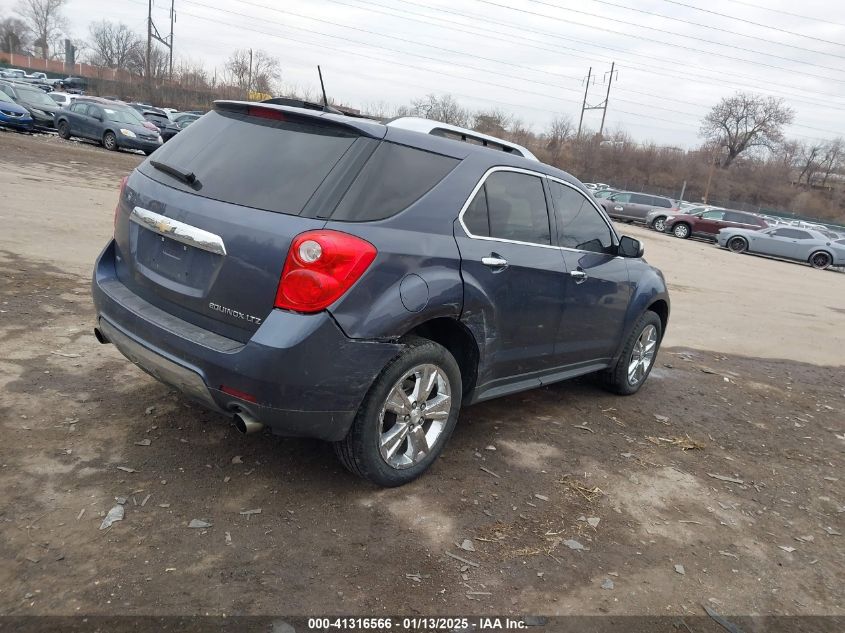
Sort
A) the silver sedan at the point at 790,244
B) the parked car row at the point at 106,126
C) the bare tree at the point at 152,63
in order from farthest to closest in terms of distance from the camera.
A: the bare tree at the point at 152,63 < the silver sedan at the point at 790,244 < the parked car row at the point at 106,126

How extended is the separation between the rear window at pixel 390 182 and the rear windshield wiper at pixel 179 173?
0.86 metres

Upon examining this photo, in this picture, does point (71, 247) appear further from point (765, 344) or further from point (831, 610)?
point (765, 344)

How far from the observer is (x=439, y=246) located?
11.0ft

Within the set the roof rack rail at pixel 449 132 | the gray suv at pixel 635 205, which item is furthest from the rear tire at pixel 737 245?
the roof rack rail at pixel 449 132

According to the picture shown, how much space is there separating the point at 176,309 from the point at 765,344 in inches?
314

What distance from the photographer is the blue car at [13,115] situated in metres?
22.3

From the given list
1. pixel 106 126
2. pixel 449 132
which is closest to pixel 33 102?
pixel 106 126

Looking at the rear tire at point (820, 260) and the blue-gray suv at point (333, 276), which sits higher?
the blue-gray suv at point (333, 276)

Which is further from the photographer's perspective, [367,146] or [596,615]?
[367,146]

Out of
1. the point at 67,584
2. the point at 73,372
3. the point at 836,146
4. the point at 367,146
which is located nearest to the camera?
the point at 67,584

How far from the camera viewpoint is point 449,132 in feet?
12.9

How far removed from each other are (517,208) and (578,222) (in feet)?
2.65

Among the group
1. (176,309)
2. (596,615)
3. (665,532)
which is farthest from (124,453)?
(665,532)

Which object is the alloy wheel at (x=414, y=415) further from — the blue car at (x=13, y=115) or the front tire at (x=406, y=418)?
the blue car at (x=13, y=115)
